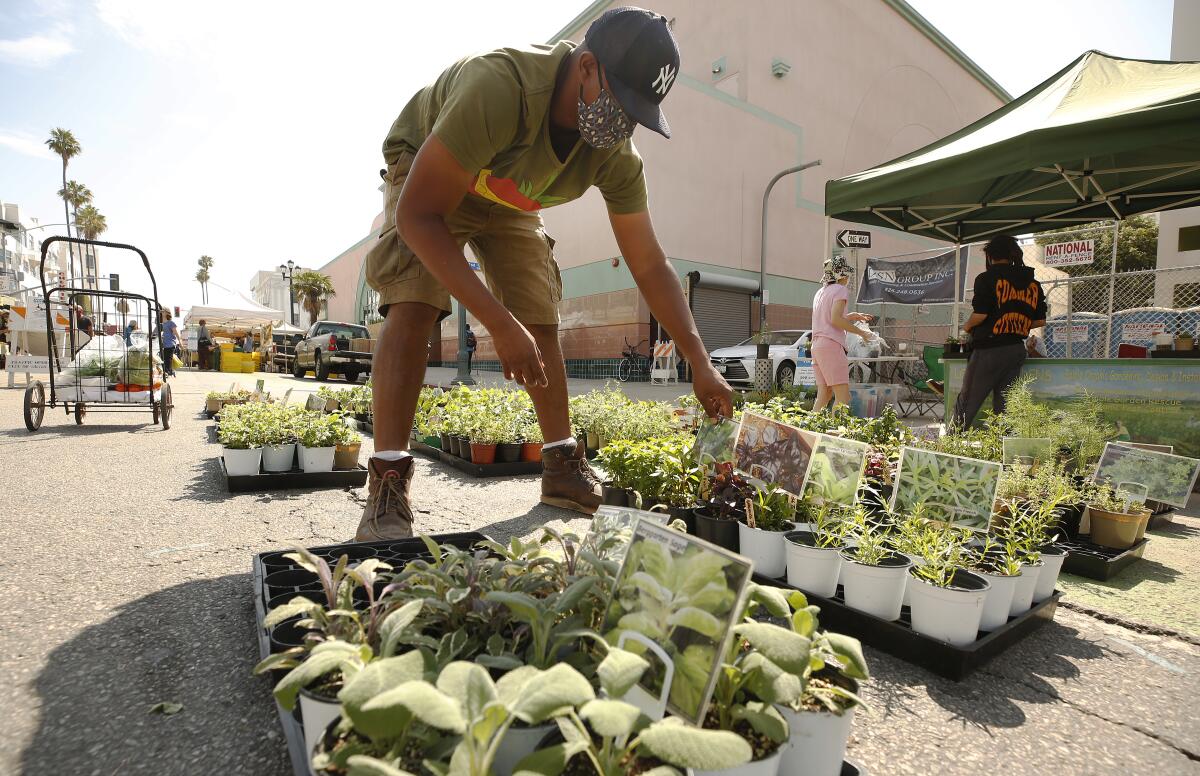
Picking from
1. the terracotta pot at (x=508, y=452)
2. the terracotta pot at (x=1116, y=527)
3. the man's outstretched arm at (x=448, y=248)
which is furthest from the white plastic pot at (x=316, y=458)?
the terracotta pot at (x=1116, y=527)

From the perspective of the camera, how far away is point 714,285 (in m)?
16.2

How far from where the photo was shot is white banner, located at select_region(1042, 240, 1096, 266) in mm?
8719

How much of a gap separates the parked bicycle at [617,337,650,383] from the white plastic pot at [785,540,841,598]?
13607 mm

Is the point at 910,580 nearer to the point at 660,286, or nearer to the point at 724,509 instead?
the point at 724,509

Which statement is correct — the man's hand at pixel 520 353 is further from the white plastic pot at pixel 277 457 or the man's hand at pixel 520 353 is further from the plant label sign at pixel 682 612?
the white plastic pot at pixel 277 457

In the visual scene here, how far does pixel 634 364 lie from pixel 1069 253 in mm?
9278

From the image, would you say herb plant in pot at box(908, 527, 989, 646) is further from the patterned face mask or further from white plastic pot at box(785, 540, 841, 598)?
the patterned face mask

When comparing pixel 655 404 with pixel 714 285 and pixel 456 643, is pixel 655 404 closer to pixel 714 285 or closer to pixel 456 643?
pixel 456 643

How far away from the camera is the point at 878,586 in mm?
1591

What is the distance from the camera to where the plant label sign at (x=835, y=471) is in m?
1.90

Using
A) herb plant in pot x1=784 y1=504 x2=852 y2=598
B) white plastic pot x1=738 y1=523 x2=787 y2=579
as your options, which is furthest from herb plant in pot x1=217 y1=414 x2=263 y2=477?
herb plant in pot x1=784 y1=504 x2=852 y2=598

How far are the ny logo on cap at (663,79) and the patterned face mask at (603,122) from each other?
0.13m

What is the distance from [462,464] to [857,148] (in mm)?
21628

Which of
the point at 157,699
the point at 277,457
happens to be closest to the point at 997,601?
the point at 157,699
